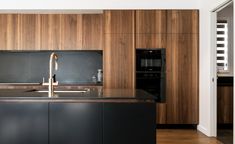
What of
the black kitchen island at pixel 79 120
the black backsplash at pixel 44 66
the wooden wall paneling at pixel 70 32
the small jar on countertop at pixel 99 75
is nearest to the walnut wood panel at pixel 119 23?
the wooden wall paneling at pixel 70 32

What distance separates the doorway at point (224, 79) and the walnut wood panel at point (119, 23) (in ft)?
4.88

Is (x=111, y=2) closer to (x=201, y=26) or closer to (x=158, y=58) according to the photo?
(x=158, y=58)

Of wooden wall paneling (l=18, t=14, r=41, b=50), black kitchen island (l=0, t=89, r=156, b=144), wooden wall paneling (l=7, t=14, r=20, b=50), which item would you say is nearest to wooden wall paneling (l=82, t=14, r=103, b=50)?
wooden wall paneling (l=18, t=14, r=41, b=50)

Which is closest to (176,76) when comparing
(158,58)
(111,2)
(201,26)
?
(158,58)

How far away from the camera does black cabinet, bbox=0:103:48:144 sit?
2.70 m

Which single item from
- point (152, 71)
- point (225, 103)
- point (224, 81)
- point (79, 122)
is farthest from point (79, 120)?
point (224, 81)

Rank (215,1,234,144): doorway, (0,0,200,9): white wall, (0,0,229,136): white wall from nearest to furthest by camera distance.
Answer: (0,0,229,136): white wall, (215,1,234,144): doorway, (0,0,200,9): white wall

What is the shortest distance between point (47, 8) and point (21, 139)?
3.28 metres

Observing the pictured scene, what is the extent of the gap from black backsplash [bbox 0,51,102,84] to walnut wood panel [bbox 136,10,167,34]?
119cm

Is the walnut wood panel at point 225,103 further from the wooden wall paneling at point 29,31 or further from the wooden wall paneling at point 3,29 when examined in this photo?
the wooden wall paneling at point 3,29

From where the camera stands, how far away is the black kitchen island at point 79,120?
A: 2.69 meters

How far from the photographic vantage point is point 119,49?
5328 mm

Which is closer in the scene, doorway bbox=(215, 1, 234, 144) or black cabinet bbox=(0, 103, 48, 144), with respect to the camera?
A: black cabinet bbox=(0, 103, 48, 144)

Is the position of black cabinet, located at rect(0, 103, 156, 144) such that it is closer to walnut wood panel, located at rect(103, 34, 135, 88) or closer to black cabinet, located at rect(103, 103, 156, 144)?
black cabinet, located at rect(103, 103, 156, 144)
